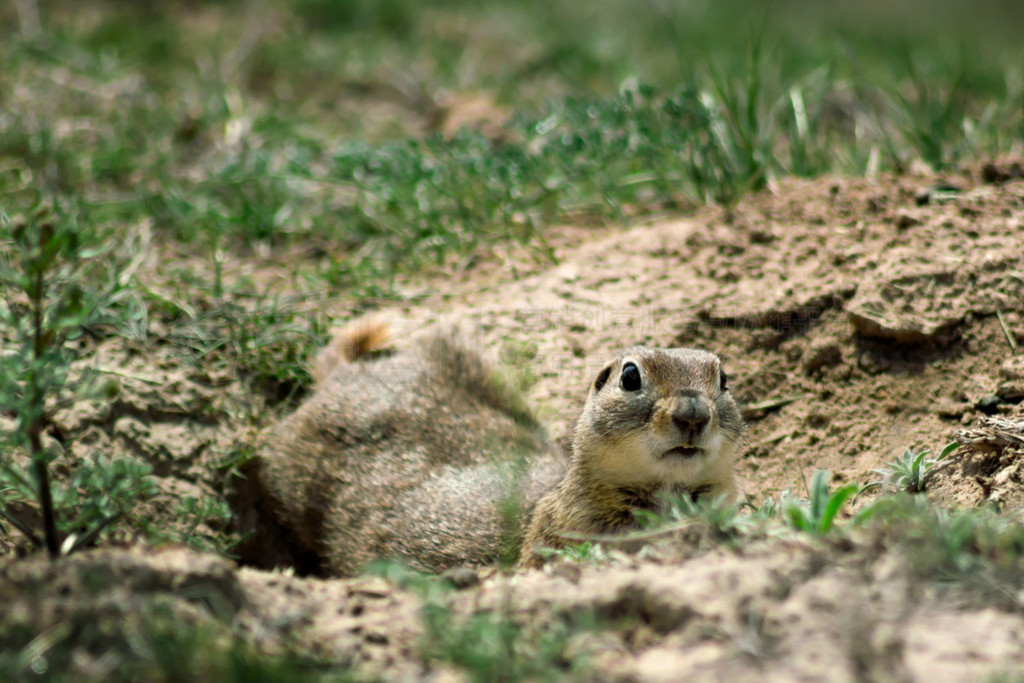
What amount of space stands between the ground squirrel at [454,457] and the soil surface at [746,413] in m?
0.27

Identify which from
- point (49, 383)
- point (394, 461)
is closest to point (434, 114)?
point (394, 461)

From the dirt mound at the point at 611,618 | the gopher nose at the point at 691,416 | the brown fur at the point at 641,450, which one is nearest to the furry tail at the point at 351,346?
the brown fur at the point at 641,450

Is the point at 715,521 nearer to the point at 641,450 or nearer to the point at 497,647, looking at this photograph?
the point at 497,647

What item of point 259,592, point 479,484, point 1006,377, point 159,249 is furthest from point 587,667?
point 159,249

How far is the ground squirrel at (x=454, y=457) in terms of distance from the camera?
387cm

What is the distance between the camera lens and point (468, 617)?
2566mm

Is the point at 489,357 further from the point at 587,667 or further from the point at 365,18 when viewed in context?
the point at 365,18

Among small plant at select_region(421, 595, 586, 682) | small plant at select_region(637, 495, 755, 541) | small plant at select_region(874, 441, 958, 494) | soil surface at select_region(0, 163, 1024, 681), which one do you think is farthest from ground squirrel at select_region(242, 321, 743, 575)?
small plant at select_region(421, 595, 586, 682)

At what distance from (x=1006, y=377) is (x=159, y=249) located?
4.37 m

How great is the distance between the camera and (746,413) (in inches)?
187

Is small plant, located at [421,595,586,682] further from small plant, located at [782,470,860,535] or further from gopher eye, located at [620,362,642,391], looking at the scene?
gopher eye, located at [620,362,642,391]

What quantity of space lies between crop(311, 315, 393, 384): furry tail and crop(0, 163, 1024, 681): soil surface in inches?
8.8

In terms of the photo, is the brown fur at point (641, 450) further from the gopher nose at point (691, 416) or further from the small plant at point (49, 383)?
the small plant at point (49, 383)

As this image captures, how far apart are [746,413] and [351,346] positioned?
6.43ft
